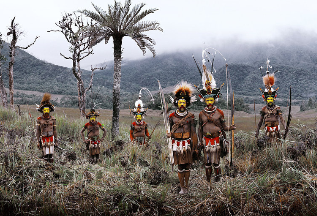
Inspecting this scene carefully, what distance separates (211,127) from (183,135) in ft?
1.74

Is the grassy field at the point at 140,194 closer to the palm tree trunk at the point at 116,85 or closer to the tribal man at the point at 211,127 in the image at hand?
the tribal man at the point at 211,127

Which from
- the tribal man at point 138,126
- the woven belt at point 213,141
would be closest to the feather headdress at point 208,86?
the woven belt at point 213,141

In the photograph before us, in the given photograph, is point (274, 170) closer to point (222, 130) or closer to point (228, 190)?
point (222, 130)

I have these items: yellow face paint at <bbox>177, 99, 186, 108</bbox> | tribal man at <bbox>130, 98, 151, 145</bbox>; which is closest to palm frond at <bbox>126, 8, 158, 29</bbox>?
tribal man at <bbox>130, 98, 151, 145</bbox>

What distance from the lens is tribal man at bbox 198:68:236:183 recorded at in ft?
13.6

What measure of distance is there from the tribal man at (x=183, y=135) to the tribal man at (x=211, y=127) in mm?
213

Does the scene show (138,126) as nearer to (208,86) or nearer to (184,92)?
(184,92)

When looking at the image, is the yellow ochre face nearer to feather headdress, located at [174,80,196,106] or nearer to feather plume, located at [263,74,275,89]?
feather plume, located at [263,74,275,89]

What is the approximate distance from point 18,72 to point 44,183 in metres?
87.0

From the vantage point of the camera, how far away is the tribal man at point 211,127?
416cm

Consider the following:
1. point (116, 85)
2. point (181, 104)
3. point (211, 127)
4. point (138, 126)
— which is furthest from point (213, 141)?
point (116, 85)

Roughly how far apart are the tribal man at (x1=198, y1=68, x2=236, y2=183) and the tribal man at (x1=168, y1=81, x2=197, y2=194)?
0.70ft

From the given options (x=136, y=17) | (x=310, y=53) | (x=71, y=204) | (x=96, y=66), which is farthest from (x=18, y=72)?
(x=310, y=53)

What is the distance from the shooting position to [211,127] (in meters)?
4.17
